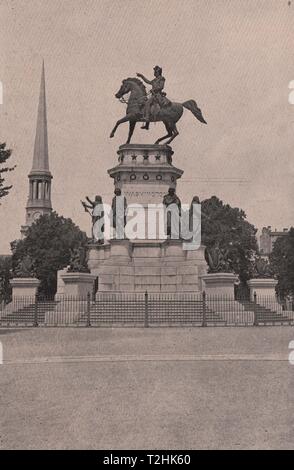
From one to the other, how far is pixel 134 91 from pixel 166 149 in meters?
4.25

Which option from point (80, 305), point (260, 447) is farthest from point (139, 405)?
point (80, 305)

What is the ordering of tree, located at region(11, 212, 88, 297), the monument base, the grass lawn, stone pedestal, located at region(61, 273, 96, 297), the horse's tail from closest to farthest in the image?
1. the grass lawn
2. stone pedestal, located at region(61, 273, 96, 297)
3. the monument base
4. the horse's tail
5. tree, located at region(11, 212, 88, 297)

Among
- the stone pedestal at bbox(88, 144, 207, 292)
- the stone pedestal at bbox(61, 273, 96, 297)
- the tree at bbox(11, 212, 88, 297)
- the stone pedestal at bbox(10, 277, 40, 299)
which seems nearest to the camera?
the stone pedestal at bbox(61, 273, 96, 297)

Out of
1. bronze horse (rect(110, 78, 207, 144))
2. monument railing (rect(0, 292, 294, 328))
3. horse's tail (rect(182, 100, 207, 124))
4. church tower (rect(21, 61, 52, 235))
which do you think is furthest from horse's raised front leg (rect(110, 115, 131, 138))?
church tower (rect(21, 61, 52, 235))

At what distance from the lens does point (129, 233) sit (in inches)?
1485

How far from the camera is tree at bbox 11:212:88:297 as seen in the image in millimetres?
71688

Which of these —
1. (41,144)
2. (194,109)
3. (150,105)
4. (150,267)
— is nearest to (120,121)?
(150,105)

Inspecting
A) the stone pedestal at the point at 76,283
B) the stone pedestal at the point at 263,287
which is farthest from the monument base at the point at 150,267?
the stone pedestal at the point at 263,287

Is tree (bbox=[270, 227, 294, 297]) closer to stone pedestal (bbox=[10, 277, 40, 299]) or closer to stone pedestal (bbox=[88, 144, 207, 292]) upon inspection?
stone pedestal (bbox=[88, 144, 207, 292])

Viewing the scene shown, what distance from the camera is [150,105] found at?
40188mm

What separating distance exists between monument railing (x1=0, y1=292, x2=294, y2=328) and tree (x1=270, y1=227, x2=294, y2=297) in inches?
1453

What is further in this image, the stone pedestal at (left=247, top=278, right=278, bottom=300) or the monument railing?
the stone pedestal at (left=247, top=278, right=278, bottom=300)

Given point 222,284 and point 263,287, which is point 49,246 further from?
point 222,284
